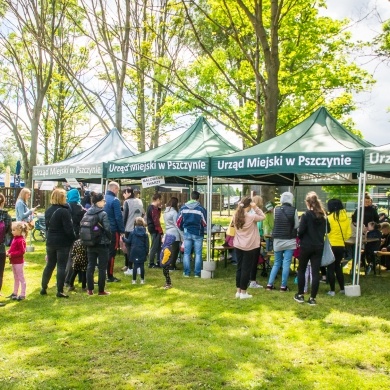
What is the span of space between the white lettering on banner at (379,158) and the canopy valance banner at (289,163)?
196 millimetres

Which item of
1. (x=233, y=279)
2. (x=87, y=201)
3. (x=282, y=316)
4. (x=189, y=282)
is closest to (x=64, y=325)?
(x=282, y=316)

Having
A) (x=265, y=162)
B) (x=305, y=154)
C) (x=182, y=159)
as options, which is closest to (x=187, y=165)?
(x=182, y=159)

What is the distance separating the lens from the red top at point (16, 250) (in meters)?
6.91

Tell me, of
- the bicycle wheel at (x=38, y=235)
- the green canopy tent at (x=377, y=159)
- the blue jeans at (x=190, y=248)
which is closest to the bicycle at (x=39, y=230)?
the bicycle wheel at (x=38, y=235)

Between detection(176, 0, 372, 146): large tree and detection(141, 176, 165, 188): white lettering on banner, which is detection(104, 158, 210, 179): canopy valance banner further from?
detection(176, 0, 372, 146): large tree

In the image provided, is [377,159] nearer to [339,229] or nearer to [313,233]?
[339,229]

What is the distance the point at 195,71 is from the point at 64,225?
14.1 metres

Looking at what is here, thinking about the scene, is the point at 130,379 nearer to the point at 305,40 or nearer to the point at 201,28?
the point at 305,40

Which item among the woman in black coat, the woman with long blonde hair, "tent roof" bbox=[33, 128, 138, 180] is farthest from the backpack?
"tent roof" bbox=[33, 128, 138, 180]

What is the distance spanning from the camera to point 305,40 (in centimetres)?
1878

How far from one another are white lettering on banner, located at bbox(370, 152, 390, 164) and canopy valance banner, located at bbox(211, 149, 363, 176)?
0.20m

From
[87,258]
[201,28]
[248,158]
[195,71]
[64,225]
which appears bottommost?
[87,258]

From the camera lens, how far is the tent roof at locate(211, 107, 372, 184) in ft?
25.3

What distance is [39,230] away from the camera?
15.5 metres
